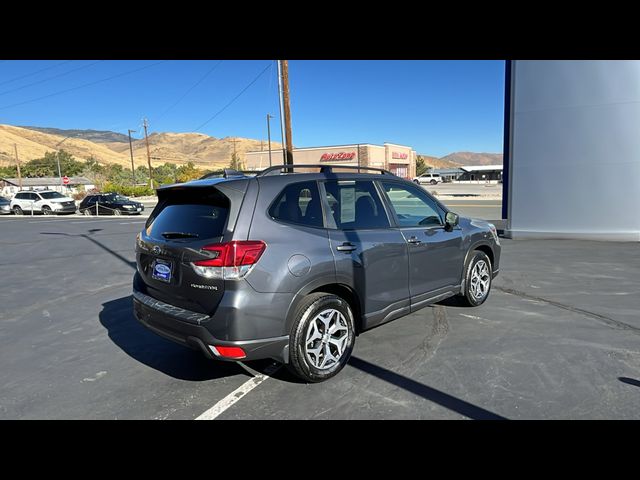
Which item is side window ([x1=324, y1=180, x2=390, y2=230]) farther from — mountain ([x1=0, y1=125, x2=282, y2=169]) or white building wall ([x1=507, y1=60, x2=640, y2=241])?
mountain ([x1=0, y1=125, x2=282, y2=169])

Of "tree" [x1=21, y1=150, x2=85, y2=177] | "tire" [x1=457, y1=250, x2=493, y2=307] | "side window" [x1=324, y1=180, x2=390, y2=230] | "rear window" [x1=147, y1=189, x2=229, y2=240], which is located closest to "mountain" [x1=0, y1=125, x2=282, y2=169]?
"tree" [x1=21, y1=150, x2=85, y2=177]

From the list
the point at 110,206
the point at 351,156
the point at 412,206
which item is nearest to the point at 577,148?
the point at 412,206

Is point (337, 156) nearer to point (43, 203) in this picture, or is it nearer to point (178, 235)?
point (43, 203)

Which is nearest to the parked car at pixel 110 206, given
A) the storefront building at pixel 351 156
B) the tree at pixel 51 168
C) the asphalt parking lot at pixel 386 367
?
the asphalt parking lot at pixel 386 367

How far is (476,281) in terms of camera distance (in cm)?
524

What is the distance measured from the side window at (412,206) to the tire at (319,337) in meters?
1.28

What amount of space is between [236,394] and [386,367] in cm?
136

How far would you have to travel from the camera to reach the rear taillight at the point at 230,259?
2.90 metres

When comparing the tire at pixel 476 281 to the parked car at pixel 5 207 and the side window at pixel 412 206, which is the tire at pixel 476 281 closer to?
the side window at pixel 412 206
